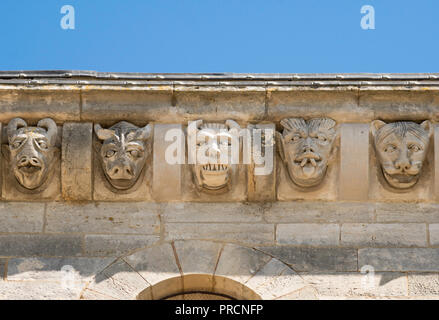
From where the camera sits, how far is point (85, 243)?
10.1 metres

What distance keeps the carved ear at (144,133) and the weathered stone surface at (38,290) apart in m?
1.32

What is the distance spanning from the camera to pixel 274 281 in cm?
985

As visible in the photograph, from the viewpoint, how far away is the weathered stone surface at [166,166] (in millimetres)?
10305

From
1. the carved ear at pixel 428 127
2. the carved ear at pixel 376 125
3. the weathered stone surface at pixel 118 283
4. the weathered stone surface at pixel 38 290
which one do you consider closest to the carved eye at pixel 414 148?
the carved ear at pixel 428 127

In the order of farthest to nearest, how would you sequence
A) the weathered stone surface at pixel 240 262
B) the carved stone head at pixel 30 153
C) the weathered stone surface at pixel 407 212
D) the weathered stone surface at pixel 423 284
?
the carved stone head at pixel 30 153 → the weathered stone surface at pixel 407 212 → the weathered stone surface at pixel 240 262 → the weathered stone surface at pixel 423 284

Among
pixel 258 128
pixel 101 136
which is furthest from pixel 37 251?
pixel 258 128

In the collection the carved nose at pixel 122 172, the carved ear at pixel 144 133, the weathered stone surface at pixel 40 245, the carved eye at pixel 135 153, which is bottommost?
the weathered stone surface at pixel 40 245

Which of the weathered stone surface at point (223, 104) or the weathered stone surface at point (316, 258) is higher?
the weathered stone surface at point (223, 104)

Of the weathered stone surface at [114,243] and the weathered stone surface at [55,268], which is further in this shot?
the weathered stone surface at [114,243]

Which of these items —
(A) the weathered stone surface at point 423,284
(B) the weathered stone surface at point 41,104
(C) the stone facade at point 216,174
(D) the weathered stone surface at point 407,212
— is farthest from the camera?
(B) the weathered stone surface at point 41,104

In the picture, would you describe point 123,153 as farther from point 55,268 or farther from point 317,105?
point 317,105

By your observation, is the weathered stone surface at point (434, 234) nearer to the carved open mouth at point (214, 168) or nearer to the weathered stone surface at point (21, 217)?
the carved open mouth at point (214, 168)

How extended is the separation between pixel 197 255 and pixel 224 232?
0.99 feet

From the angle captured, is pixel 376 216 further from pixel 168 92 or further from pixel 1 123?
pixel 1 123
